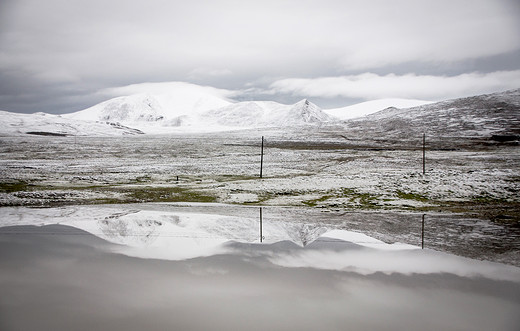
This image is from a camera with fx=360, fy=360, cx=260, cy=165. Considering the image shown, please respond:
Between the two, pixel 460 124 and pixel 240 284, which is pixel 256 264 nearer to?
pixel 240 284

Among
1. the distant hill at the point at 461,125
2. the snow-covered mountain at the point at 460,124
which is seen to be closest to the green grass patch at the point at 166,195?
the distant hill at the point at 461,125

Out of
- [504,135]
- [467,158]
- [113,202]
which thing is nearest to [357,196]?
[113,202]

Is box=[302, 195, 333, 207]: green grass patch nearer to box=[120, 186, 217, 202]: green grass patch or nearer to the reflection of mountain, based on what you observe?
box=[120, 186, 217, 202]: green grass patch

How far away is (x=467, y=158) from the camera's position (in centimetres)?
8350

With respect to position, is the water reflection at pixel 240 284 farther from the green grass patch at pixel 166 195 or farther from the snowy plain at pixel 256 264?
the green grass patch at pixel 166 195

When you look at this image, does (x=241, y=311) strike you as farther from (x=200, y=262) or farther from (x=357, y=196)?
(x=357, y=196)

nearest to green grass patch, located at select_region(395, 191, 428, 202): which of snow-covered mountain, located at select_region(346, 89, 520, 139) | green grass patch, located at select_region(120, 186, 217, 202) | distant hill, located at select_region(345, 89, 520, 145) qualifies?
green grass patch, located at select_region(120, 186, 217, 202)

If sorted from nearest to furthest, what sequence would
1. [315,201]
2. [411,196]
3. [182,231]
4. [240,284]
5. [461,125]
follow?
[240,284]
[182,231]
[315,201]
[411,196]
[461,125]

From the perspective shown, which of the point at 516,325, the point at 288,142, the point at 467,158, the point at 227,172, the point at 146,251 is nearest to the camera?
the point at 516,325

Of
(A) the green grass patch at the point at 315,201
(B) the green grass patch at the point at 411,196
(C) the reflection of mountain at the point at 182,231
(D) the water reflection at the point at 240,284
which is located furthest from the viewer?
(B) the green grass patch at the point at 411,196

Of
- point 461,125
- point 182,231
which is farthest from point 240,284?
point 461,125

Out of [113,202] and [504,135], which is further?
[504,135]

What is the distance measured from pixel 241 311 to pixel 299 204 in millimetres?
24319

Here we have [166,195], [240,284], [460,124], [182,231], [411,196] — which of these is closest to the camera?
[240,284]
